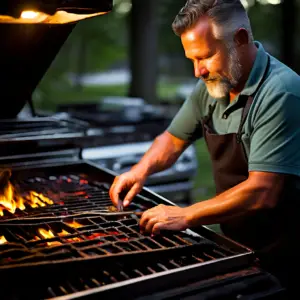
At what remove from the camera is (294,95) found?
6.97 feet

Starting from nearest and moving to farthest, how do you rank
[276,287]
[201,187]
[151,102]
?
[276,287] → [201,187] → [151,102]

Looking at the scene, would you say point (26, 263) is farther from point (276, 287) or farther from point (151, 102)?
point (151, 102)

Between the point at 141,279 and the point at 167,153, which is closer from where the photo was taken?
the point at 141,279

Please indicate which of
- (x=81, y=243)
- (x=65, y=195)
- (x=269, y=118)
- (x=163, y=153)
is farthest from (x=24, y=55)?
(x=269, y=118)

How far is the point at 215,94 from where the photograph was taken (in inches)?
94.0

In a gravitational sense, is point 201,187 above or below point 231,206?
below

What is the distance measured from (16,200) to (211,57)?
1.25 m

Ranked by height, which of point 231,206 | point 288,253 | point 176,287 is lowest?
point 288,253

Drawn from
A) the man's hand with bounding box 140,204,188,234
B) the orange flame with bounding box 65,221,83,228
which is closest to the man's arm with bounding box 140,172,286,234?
the man's hand with bounding box 140,204,188,234

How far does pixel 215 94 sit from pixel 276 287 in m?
1.03

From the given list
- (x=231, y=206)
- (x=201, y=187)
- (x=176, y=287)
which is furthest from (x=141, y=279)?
(x=201, y=187)

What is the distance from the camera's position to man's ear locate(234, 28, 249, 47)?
2240 mm

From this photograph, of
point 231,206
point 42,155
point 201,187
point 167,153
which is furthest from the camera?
point 201,187

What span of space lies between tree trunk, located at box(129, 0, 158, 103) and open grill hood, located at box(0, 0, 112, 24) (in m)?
7.01
